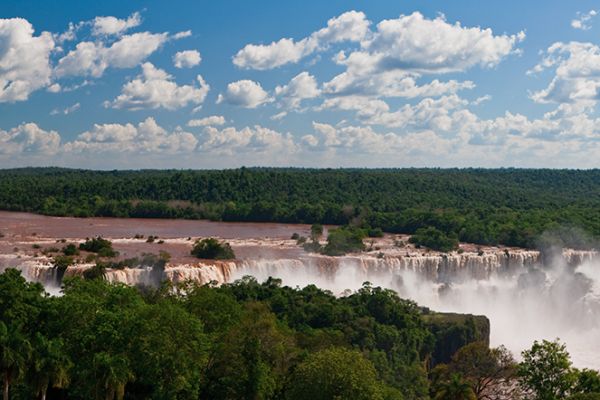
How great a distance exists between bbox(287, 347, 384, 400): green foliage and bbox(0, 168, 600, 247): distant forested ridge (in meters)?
48.2

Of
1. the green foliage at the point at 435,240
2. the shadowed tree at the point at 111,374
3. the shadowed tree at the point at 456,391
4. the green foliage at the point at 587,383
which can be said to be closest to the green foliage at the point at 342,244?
the green foliage at the point at 435,240

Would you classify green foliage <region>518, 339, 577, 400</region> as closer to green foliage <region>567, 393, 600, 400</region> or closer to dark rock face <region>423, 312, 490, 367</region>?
green foliage <region>567, 393, 600, 400</region>

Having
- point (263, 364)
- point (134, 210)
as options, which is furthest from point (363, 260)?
point (134, 210)

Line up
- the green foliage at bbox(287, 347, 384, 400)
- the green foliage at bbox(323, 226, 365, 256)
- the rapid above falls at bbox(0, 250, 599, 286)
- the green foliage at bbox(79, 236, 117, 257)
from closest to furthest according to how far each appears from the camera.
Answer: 1. the green foliage at bbox(287, 347, 384, 400)
2. the rapid above falls at bbox(0, 250, 599, 286)
3. the green foliage at bbox(79, 236, 117, 257)
4. the green foliage at bbox(323, 226, 365, 256)

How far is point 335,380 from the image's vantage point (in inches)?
803

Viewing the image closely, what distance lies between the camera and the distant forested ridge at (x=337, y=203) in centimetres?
7250

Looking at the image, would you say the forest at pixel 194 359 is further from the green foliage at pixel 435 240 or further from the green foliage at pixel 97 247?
the green foliage at pixel 435 240

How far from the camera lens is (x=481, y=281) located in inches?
2267

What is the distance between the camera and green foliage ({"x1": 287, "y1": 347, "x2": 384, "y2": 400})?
66.2 feet

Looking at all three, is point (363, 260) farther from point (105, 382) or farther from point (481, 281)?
point (105, 382)

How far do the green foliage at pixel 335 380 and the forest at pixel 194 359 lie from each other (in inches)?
1.2

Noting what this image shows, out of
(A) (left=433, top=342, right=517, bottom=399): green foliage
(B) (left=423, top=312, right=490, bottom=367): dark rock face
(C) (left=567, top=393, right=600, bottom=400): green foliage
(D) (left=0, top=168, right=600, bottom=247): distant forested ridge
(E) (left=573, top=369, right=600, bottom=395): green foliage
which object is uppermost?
(D) (left=0, top=168, right=600, bottom=247): distant forested ridge

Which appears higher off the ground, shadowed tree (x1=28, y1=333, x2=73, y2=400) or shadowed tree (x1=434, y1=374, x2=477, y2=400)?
shadowed tree (x1=28, y1=333, x2=73, y2=400)

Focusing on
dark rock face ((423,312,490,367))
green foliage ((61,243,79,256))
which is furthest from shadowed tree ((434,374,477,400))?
green foliage ((61,243,79,256))
